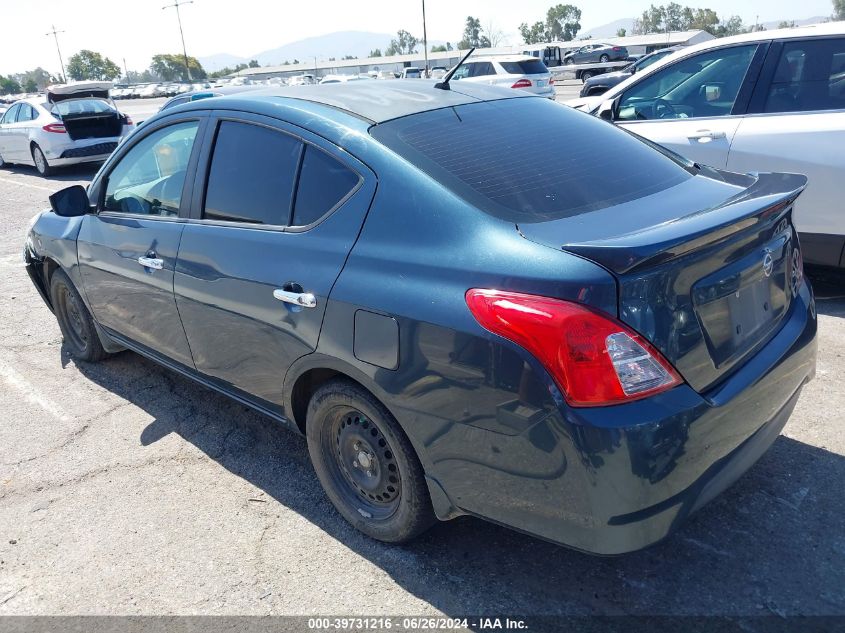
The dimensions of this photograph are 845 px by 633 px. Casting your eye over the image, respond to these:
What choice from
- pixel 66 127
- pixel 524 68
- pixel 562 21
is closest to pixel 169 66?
pixel 562 21

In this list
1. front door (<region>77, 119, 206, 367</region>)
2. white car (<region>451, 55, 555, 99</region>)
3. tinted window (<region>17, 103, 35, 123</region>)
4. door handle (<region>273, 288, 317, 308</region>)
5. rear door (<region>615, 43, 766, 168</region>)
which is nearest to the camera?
door handle (<region>273, 288, 317, 308</region>)

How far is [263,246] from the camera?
9.62 ft

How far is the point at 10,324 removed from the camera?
5.90 meters

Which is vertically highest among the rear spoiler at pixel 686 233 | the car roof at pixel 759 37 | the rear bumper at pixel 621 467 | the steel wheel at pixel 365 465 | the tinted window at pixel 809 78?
the car roof at pixel 759 37

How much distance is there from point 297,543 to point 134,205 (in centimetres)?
209

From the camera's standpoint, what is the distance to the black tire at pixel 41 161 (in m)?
14.4

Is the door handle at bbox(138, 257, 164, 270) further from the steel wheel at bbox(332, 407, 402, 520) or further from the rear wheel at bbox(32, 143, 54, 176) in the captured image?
the rear wheel at bbox(32, 143, 54, 176)

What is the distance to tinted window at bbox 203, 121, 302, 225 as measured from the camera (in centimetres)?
295

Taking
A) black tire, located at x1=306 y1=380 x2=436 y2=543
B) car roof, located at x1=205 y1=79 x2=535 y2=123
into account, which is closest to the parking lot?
black tire, located at x1=306 y1=380 x2=436 y2=543

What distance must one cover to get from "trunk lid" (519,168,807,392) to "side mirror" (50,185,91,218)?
2933 millimetres

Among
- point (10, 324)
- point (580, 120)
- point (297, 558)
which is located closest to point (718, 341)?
point (580, 120)

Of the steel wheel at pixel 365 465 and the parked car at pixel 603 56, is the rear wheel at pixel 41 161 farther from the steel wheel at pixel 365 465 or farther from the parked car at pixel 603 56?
the parked car at pixel 603 56

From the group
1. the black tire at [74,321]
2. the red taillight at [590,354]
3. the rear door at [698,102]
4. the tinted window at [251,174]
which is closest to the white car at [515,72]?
the rear door at [698,102]

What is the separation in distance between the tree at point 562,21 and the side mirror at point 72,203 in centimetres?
13225
